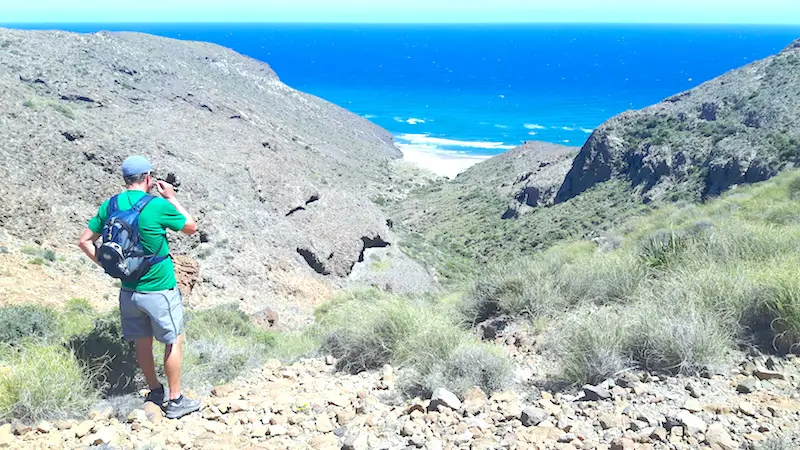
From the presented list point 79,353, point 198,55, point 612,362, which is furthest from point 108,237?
point 198,55

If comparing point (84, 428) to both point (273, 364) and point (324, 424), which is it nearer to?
point (324, 424)

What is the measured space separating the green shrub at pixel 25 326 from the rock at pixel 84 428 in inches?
66.8

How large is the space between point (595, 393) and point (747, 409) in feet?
3.06

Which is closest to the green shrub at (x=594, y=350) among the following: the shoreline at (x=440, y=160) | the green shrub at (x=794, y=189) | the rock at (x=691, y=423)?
the rock at (x=691, y=423)

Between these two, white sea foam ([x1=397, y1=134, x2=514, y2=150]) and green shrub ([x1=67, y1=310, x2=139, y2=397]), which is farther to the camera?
white sea foam ([x1=397, y1=134, x2=514, y2=150])

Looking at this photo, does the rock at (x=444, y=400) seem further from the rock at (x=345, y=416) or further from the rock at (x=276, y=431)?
the rock at (x=276, y=431)

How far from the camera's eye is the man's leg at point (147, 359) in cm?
488

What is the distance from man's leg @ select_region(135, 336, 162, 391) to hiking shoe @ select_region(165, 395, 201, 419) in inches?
11.2

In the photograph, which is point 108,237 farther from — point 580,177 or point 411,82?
point 411,82

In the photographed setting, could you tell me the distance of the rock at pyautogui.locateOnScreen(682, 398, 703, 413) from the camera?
4.19m

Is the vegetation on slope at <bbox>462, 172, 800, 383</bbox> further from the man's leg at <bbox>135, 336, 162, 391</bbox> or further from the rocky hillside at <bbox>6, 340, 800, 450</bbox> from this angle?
the man's leg at <bbox>135, 336, 162, 391</bbox>

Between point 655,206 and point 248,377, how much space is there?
2510 centimetres

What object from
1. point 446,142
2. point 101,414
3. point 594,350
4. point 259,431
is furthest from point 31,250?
point 446,142

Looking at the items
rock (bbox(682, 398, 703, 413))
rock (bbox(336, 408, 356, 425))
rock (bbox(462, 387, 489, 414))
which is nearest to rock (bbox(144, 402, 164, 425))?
rock (bbox(336, 408, 356, 425))
